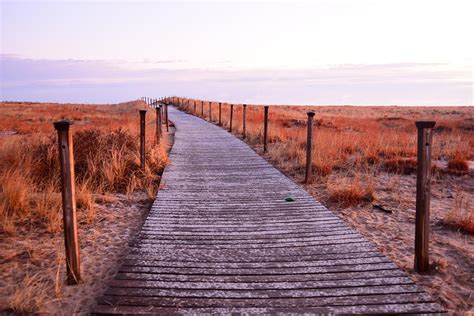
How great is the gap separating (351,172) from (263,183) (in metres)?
2.65

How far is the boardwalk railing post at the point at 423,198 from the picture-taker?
13.2 feet

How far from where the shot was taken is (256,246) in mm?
4605

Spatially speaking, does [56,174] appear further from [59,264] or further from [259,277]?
[259,277]

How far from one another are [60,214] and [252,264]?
3091 mm

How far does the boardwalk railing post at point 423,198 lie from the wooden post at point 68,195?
3333mm

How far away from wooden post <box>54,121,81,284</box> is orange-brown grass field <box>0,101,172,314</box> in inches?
5.6

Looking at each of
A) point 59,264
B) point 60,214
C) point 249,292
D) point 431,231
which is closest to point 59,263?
point 59,264

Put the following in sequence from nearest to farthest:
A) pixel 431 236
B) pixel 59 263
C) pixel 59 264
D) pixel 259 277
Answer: pixel 259 277
pixel 59 264
pixel 59 263
pixel 431 236

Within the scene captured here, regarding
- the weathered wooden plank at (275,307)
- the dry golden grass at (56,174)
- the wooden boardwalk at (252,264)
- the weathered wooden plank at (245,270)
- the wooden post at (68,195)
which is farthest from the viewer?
the dry golden grass at (56,174)

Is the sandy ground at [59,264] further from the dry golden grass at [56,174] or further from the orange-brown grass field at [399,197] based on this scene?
the orange-brown grass field at [399,197]

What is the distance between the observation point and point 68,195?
3.65 meters

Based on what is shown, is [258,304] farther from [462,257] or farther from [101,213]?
[101,213]

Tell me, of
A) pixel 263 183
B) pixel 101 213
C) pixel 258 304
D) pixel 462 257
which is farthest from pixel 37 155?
pixel 462 257

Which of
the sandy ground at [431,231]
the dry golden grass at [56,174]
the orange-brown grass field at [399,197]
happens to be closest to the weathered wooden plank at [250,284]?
the sandy ground at [431,231]
